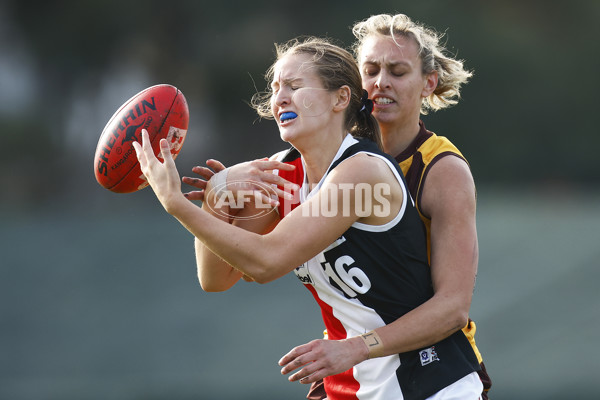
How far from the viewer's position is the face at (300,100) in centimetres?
286

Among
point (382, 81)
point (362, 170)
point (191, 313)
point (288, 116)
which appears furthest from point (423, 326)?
point (191, 313)

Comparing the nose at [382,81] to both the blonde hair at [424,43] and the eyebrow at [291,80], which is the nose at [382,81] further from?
the eyebrow at [291,80]

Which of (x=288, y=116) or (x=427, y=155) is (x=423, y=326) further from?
(x=288, y=116)

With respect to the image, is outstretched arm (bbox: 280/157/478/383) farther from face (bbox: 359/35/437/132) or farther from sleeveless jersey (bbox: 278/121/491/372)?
face (bbox: 359/35/437/132)

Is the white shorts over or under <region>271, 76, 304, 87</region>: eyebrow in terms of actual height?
under

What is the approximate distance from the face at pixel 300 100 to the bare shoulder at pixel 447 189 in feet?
1.51

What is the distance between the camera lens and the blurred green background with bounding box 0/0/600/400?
671 cm

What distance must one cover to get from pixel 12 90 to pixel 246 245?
6952 millimetres

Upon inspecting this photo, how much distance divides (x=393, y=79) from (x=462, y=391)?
50.6 inches

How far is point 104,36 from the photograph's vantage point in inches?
351

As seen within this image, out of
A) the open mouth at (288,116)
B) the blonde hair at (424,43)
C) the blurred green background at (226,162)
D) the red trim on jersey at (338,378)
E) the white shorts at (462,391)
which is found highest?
the blurred green background at (226,162)

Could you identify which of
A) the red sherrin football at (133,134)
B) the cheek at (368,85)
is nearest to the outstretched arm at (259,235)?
the red sherrin football at (133,134)

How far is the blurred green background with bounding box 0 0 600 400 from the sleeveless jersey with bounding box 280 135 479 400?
3620mm

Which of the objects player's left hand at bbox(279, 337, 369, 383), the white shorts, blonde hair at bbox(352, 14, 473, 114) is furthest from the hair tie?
the white shorts
